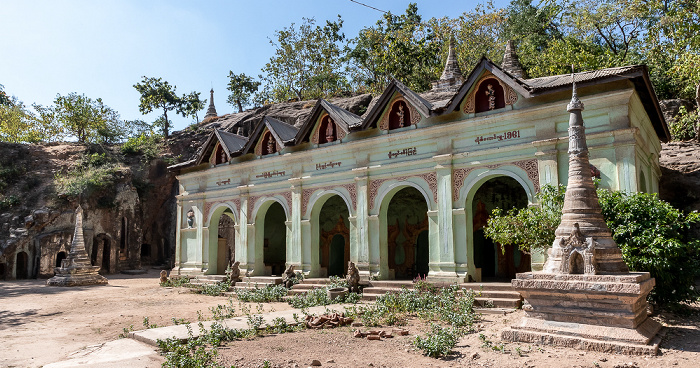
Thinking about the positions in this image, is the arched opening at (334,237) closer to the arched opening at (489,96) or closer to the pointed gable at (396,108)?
the pointed gable at (396,108)

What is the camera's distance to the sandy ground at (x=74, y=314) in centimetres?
887

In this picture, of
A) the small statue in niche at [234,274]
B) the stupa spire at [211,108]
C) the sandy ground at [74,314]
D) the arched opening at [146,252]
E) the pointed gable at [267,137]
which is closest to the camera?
the sandy ground at [74,314]

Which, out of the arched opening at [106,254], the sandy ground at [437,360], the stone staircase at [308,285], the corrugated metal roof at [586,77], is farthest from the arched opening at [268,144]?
the arched opening at [106,254]

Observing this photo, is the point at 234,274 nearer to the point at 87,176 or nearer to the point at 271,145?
the point at 271,145

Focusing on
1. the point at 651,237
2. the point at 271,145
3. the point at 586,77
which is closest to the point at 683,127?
the point at 586,77

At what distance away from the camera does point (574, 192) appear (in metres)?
7.58

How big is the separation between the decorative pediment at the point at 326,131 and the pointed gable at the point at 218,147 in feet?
15.1

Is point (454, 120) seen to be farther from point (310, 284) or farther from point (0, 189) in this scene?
point (0, 189)

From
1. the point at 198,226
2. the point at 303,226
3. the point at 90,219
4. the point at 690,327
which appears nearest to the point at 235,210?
the point at 198,226

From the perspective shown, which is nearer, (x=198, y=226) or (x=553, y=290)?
(x=553, y=290)

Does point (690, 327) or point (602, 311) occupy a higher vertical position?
point (602, 311)

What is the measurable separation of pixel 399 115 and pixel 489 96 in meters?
3.12

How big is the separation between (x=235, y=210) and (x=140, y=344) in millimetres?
12118

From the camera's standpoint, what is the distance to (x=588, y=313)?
22.4 feet
